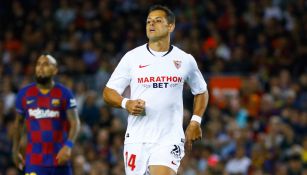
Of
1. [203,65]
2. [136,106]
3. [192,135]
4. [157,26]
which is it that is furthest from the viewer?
[203,65]

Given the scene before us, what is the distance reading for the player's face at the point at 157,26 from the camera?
8.75m

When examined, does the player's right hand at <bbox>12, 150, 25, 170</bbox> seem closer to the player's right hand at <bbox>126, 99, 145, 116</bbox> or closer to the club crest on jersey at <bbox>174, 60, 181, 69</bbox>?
the player's right hand at <bbox>126, 99, 145, 116</bbox>

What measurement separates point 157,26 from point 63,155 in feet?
9.02

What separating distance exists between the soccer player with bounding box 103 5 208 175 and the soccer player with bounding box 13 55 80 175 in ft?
7.39

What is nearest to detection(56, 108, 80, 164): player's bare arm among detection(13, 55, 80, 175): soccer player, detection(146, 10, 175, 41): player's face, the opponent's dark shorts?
detection(13, 55, 80, 175): soccer player

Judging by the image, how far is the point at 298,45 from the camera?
19234 millimetres

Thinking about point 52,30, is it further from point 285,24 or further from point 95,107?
point 285,24

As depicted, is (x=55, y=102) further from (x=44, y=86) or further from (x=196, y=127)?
(x=196, y=127)

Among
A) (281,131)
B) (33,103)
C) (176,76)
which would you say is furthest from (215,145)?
(176,76)

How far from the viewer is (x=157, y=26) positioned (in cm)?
876

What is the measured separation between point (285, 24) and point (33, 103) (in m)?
10.5

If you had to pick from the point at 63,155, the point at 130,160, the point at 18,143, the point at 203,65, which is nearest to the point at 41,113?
the point at 18,143

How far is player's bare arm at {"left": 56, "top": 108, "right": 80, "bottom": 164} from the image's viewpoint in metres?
10.7

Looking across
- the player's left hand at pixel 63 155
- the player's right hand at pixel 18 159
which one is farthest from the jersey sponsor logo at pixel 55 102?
the player's right hand at pixel 18 159
